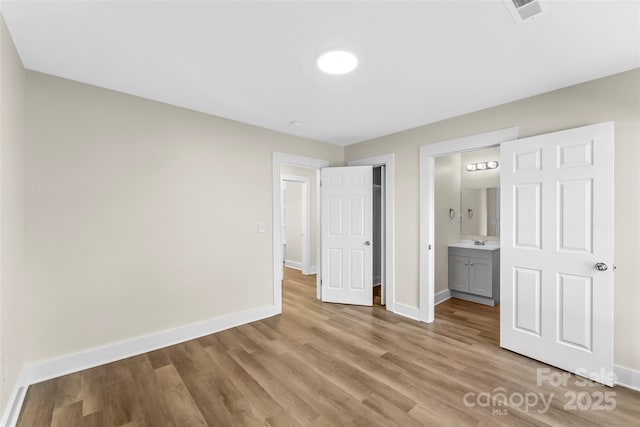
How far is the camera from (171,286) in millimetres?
2803

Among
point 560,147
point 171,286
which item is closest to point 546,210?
point 560,147

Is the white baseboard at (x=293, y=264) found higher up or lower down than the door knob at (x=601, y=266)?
lower down

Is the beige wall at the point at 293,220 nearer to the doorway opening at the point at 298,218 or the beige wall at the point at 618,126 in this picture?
the doorway opening at the point at 298,218

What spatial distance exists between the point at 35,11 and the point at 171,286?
7.50ft

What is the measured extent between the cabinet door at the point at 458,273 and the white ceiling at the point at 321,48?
2463mm

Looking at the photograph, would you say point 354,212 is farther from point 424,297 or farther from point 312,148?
point 424,297

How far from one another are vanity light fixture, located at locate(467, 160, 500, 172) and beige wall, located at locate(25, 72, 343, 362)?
11.2 ft

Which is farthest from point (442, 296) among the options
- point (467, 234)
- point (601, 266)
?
point (601, 266)

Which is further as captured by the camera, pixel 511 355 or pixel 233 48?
pixel 511 355

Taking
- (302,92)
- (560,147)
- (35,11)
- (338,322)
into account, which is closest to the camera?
(35,11)

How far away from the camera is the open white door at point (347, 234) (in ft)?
13.2

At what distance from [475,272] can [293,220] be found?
408cm

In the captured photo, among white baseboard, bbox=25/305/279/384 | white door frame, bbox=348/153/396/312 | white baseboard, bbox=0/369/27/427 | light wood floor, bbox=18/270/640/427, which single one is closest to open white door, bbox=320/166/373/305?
white door frame, bbox=348/153/396/312

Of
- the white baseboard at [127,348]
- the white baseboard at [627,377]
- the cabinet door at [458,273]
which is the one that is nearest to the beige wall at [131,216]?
the white baseboard at [127,348]
